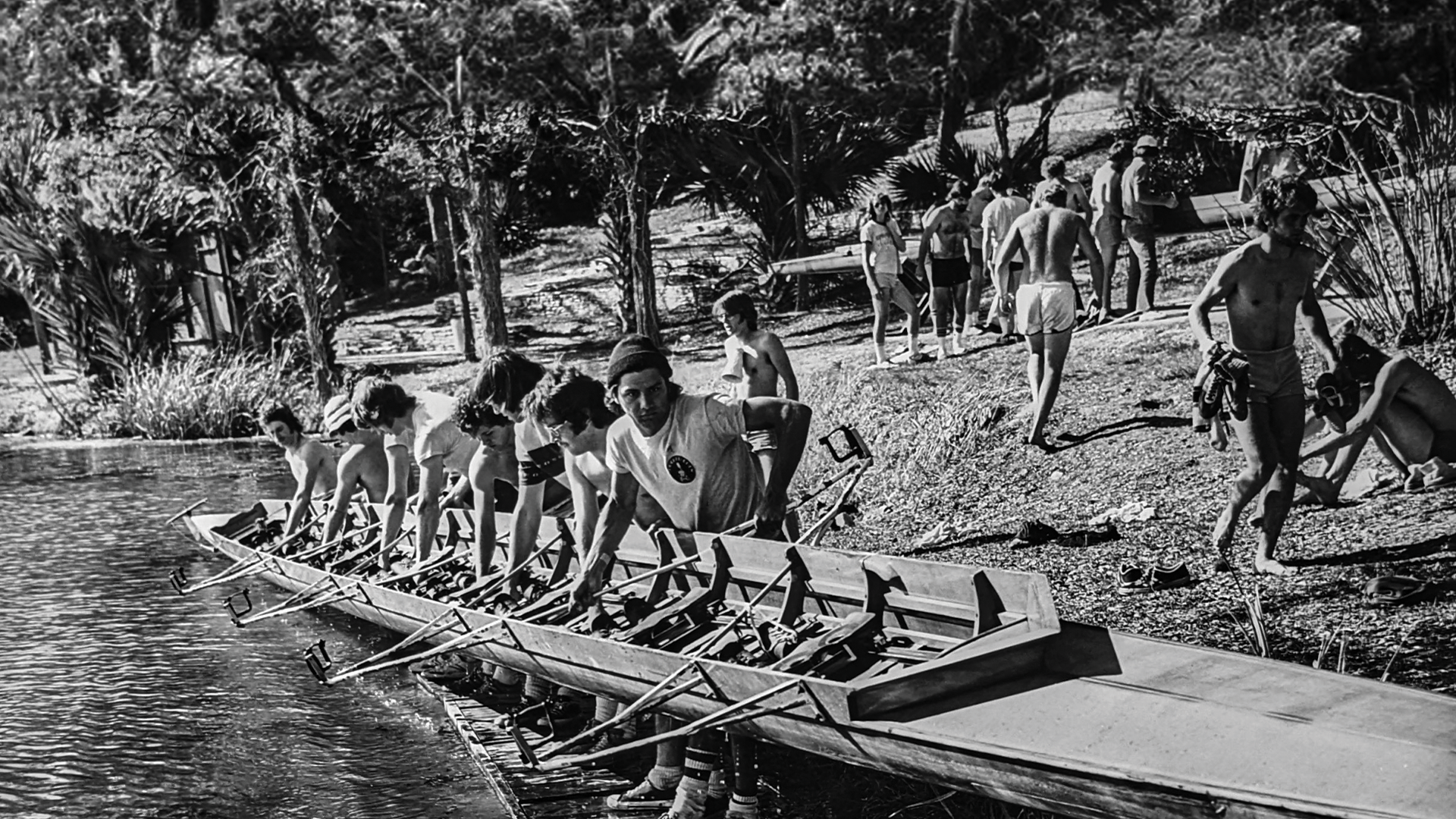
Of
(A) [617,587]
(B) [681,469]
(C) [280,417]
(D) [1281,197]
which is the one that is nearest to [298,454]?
(C) [280,417]

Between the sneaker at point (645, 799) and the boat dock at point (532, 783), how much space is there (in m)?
0.06

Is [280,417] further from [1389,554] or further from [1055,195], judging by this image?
[1389,554]

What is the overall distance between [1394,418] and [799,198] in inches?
535

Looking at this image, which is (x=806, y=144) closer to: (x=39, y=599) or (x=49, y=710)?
(x=39, y=599)

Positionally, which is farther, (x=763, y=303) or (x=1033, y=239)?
(x=763, y=303)

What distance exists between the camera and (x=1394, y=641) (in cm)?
727

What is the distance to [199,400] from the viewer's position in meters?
21.3

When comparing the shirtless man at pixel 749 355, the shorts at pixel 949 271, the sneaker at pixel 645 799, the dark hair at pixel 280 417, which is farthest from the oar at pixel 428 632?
the shorts at pixel 949 271

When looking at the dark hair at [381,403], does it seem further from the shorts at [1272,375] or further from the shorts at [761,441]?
the shorts at [1272,375]

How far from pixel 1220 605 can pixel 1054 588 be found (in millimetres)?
1219

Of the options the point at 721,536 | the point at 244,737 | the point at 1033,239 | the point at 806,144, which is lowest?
the point at 244,737

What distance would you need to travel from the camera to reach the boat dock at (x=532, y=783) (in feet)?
24.5

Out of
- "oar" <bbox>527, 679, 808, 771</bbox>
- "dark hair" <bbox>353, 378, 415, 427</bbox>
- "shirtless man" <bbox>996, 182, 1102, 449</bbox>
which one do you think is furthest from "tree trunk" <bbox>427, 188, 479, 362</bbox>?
"oar" <bbox>527, 679, 808, 771</bbox>

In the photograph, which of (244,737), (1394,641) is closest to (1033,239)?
(1394,641)
